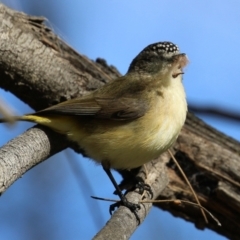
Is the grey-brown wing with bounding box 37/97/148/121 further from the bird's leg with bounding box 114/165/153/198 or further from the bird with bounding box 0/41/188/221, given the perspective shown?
the bird's leg with bounding box 114/165/153/198

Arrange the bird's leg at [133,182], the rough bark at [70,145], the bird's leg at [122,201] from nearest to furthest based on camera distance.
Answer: the bird's leg at [122,201]
the bird's leg at [133,182]
the rough bark at [70,145]

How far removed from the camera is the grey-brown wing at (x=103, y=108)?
2889 mm

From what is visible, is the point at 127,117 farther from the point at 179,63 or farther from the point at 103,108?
the point at 179,63

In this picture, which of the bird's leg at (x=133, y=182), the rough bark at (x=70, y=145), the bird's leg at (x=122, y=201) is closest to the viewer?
the bird's leg at (x=122, y=201)

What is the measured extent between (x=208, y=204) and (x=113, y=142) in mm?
726

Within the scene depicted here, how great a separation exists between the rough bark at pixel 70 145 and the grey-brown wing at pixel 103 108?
0.16 m

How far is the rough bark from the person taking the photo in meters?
2.88

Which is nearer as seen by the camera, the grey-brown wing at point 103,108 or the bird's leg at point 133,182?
the bird's leg at point 133,182

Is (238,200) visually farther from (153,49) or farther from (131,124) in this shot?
(153,49)

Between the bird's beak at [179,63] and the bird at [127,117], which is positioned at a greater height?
the bird's beak at [179,63]

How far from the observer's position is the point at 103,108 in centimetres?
298

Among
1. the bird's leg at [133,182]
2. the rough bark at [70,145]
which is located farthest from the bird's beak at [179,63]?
the bird's leg at [133,182]

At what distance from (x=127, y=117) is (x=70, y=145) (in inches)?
16.5

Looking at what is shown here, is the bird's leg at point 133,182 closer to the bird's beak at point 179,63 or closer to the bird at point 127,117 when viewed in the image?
the bird at point 127,117
